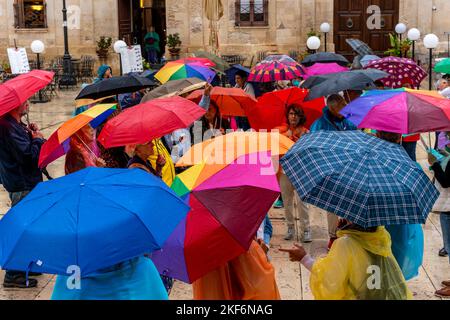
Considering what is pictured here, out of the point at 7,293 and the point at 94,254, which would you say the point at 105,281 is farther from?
the point at 7,293

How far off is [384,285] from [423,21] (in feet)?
77.0

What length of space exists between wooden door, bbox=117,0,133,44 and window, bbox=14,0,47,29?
9.12 ft

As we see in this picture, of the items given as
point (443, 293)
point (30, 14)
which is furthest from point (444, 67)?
point (30, 14)

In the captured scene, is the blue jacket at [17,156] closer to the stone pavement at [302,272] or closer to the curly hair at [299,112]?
the stone pavement at [302,272]

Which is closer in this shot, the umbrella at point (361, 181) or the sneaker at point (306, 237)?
the umbrella at point (361, 181)

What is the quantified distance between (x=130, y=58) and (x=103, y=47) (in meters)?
14.2

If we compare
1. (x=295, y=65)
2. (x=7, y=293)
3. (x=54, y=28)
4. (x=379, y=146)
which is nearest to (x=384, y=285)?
(x=379, y=146)

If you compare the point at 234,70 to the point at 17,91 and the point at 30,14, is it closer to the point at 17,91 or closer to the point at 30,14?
the point at 17,91

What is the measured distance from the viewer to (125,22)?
28.7 meters

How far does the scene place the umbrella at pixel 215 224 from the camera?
4.28m

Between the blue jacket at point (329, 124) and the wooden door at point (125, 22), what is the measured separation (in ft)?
67.7

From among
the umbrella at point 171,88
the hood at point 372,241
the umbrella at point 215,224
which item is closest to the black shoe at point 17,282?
the umbrella at point 171,88

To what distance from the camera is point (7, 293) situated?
733 centimetres

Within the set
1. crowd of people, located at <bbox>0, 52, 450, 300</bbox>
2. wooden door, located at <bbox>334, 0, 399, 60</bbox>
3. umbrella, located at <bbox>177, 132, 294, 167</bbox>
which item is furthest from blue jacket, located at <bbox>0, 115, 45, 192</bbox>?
wooden door, located at <bbox>334, 0, 399, 60</bbox>
